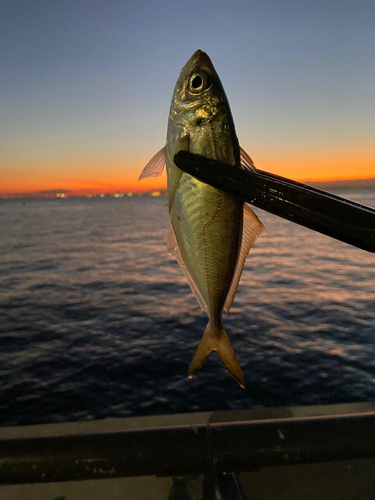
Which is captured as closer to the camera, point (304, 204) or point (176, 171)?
point (304, 204)

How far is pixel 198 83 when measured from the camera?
214cm

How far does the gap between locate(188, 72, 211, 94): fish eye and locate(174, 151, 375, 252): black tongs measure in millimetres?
884

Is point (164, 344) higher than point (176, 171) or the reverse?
the reverse

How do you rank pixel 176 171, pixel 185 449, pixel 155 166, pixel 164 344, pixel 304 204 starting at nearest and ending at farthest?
pixel 304 204, pixel 176 171, pixel 155 166, pixel 185 449, pixel 164 344

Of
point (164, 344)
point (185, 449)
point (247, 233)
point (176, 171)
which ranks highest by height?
point (176, 171)

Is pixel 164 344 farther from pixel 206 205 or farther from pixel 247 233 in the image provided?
pixel 206 205

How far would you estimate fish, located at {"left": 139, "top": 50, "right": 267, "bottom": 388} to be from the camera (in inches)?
74.7

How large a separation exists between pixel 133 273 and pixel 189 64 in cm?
2352

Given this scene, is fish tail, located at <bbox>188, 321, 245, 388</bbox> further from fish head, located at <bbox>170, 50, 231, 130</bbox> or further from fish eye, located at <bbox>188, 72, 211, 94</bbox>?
fish eye, located at <bbox>188, 72, 211, 94</bbox>

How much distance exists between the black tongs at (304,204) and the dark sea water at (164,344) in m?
8.49

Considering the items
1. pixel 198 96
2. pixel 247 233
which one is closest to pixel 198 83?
pixel 198 96

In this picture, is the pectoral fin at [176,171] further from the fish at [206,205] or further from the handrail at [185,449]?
the handrail at [185,449]

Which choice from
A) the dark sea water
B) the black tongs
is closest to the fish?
the black tongs

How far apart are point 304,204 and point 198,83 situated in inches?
49.3
